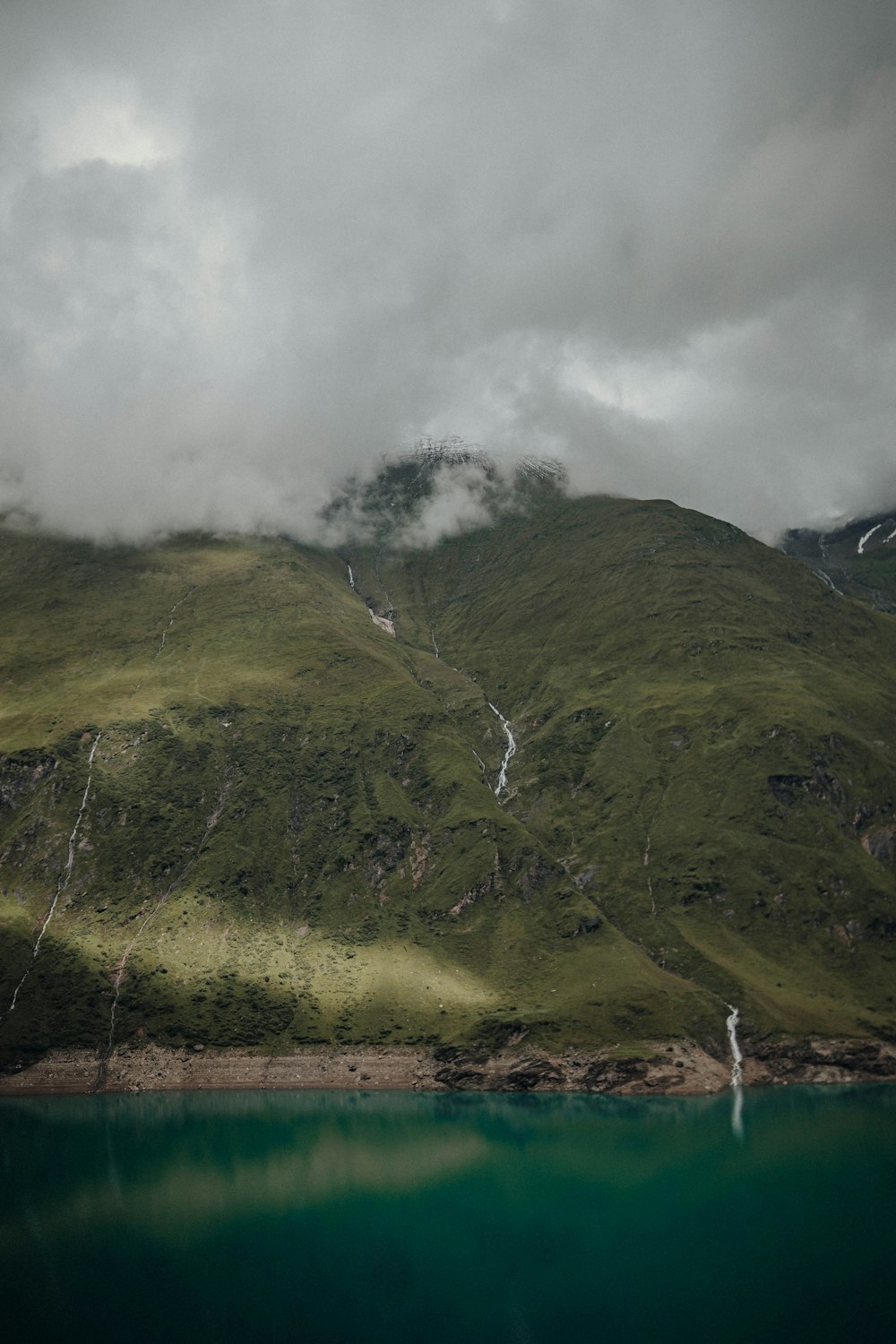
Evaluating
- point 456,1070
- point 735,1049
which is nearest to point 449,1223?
point 456,1070

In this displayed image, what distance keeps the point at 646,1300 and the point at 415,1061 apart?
108 m

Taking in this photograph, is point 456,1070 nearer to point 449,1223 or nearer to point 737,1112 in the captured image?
point 737,1112

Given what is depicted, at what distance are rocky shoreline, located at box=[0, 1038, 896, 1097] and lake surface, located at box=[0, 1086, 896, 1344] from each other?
17.1 m

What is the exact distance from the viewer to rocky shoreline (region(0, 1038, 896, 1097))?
16900 cm

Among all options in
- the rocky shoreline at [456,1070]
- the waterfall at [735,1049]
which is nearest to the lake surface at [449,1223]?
the rocky shoreline at [456,1070]

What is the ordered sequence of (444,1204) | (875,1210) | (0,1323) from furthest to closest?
(444,1204) < (875,1210) < (0,1323)

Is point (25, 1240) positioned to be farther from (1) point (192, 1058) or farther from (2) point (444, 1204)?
(1) point (192, 1058)

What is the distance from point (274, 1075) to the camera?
174m

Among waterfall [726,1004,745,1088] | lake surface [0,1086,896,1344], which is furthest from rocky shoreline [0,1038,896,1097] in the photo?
lake surface [0,1086,896,1344]

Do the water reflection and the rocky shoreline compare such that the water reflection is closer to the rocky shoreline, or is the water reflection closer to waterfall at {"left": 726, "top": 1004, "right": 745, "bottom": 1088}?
waterfall at {"left": 726, "top": 1004, "right": 745, "bottom": 1088}

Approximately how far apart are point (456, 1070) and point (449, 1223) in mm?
80664

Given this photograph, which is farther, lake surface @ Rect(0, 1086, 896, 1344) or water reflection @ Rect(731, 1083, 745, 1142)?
water reflection @ Rect(731, 1083, 745, 1142)

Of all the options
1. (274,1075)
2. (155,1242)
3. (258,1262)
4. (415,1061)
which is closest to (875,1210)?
(258,1262)

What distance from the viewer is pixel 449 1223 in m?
96.0
